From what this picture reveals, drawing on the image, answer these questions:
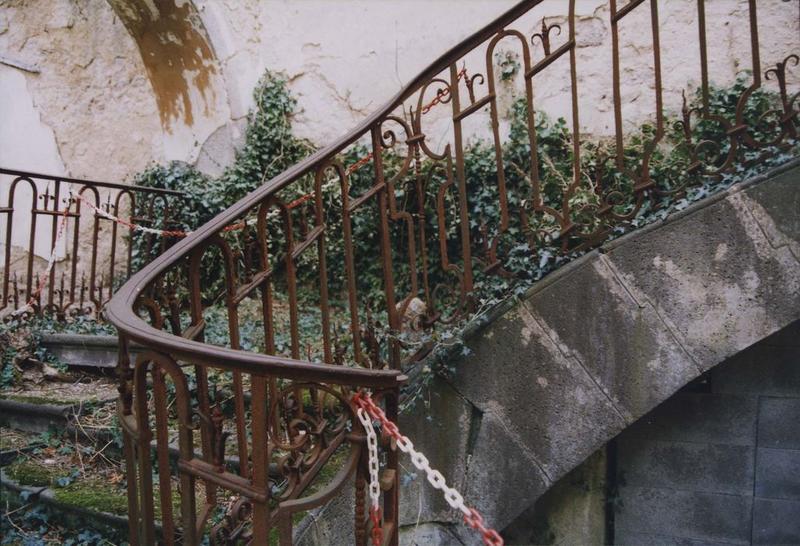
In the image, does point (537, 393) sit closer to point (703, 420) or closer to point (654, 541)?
point (703, 420)

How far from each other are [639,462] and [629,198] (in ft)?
5.07

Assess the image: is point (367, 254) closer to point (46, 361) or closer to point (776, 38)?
point (46, 361)

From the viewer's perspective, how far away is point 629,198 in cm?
327

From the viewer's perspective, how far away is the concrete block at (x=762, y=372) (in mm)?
3279

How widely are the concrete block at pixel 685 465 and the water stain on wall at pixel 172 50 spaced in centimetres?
491

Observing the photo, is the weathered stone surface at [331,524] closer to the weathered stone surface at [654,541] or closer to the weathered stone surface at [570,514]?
the weathered stone surface at [570,514]

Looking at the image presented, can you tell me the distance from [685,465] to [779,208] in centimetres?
165

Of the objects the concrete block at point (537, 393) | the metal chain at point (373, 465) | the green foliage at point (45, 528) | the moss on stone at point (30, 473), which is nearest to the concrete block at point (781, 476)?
the concrete block at point (537, 393)

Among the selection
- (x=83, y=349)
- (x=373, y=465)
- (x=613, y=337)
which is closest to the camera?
(x=373, y=465)

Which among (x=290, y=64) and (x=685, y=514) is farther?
(x=290, y=64)

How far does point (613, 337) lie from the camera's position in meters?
2.59

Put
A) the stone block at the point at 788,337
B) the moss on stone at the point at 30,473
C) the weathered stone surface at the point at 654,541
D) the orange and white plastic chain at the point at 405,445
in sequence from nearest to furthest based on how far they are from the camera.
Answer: the orange and white plastic chain at the point at 405,445, the moss on stone at the point at 30,473, the stone block at the point at 788,337, the weathered stone surface at the point at 654,541

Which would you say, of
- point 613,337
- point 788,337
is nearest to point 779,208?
point 613,337

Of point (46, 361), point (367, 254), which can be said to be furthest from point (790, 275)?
point (46, 361)
